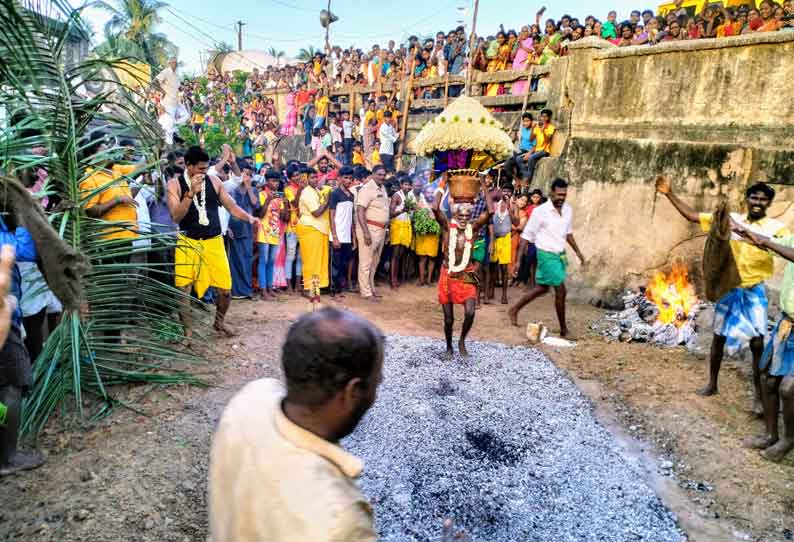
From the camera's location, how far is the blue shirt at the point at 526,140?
10.7m

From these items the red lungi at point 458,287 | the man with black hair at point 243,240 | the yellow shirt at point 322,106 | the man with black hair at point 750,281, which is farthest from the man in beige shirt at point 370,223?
the yellow shirt at point 322,106

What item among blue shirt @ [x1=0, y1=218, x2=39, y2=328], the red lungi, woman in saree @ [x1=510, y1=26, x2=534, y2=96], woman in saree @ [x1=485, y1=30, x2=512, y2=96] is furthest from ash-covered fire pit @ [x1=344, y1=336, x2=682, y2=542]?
woman in saree @ [x1=485, y1=30, x2=512, y2=96]

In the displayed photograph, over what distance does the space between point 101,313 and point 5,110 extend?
56.8 inches

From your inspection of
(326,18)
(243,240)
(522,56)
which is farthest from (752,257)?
(326,18)

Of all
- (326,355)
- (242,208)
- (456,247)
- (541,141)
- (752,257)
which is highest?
(541,141)

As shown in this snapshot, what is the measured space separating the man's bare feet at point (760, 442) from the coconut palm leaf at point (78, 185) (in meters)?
4.44

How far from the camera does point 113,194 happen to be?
4621mm

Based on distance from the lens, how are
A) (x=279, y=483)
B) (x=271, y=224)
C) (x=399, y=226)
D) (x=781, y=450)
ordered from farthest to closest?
(x=399, y=226) → (x=271, y=224) → (x=781, y=450) → (x=279, y=483)

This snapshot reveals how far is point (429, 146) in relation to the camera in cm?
677

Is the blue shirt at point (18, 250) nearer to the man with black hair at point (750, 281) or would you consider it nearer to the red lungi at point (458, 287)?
the red lungi at point (458, 287)

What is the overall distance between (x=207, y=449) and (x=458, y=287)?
321 cm

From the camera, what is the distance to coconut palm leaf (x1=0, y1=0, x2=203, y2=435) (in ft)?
11.3

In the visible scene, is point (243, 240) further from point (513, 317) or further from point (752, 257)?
point (752, 257)

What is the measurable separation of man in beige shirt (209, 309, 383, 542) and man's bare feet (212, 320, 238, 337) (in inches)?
193
